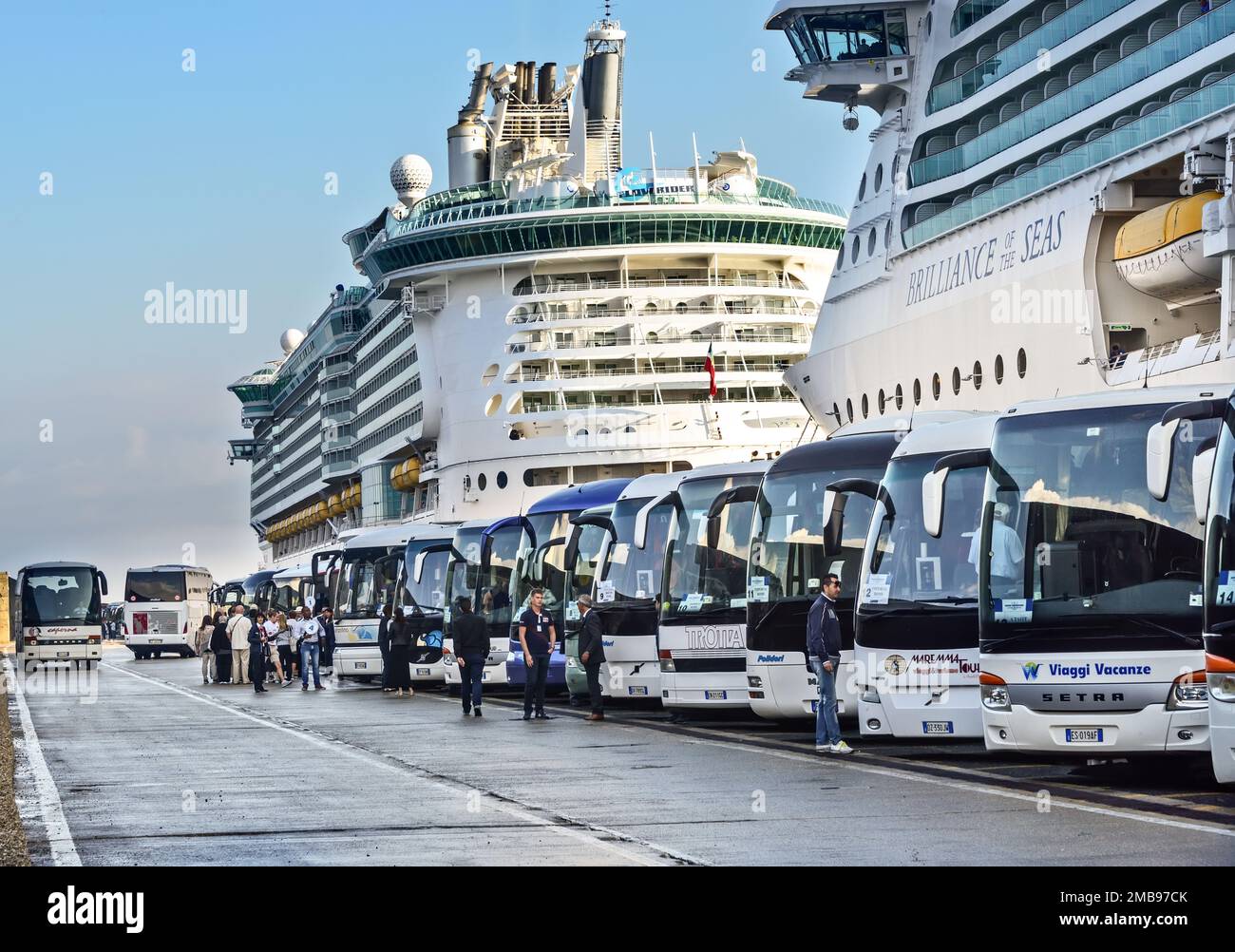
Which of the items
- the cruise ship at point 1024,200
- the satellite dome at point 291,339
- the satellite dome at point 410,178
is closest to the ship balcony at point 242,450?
the satellite dome at point 291,339

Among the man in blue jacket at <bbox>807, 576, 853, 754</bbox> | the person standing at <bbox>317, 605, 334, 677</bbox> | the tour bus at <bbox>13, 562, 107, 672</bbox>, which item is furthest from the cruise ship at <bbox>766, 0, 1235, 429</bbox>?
the tour bus at <bbox>13, 562, 107, 672</bbox>

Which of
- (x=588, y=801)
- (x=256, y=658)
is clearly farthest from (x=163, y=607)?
(x=588, y=801)

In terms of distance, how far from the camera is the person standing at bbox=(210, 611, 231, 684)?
136ft

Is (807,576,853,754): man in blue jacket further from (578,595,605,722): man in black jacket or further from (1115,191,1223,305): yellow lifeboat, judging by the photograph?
(1115,191,1223,305): yellow lifeboat

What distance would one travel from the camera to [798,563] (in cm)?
1950

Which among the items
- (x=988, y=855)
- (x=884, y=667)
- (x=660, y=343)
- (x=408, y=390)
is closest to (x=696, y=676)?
(x=884, y=667)

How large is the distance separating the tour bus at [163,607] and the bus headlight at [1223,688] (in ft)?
209

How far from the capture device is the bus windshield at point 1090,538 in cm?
1377

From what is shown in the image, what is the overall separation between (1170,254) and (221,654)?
2136 cm

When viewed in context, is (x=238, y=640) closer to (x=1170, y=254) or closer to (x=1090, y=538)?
(x=1170, y=254)

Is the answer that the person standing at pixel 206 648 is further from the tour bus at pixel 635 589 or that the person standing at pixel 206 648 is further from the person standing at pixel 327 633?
the tour bus at pixel 635 589

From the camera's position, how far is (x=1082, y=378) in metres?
34.8

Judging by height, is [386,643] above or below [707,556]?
below

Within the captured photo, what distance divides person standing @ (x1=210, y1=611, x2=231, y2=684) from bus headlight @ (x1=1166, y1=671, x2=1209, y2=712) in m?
30.3
